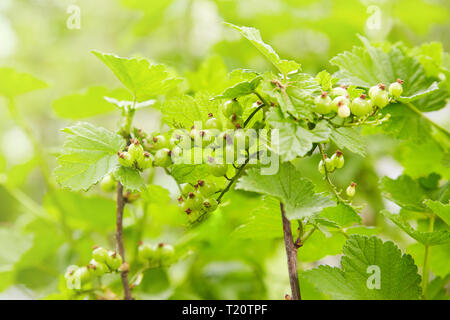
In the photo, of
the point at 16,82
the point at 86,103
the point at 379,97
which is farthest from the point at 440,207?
the point at 16,82

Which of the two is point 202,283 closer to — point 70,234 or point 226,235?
point 226,235

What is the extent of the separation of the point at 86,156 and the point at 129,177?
0.06 meters

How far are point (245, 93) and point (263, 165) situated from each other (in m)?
0.08

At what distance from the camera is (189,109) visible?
A: 54cm

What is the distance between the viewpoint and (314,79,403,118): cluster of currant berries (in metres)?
0.46

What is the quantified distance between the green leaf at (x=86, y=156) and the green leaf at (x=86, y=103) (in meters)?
0.17

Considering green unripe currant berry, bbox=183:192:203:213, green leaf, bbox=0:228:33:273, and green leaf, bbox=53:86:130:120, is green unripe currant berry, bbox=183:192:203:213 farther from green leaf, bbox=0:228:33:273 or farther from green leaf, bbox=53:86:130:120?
green leaf, bbox=0:228:33:273

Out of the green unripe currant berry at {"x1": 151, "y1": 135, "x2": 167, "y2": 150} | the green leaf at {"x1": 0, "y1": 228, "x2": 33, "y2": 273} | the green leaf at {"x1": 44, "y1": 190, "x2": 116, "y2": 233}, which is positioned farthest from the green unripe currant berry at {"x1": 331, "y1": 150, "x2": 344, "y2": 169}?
the green leaf at {"x1": 0, "y1": 228, "x2": 33, "y2": 273}

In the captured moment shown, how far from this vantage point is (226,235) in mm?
907

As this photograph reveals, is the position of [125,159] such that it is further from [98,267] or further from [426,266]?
[426,266]

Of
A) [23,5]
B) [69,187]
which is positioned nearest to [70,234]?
[69,187]

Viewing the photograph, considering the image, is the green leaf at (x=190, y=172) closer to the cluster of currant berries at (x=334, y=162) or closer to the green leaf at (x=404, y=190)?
the cluster of currant berries at (x=334, y=162)

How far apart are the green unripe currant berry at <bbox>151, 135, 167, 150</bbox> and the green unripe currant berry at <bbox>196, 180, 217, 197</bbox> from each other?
91 millimetres
